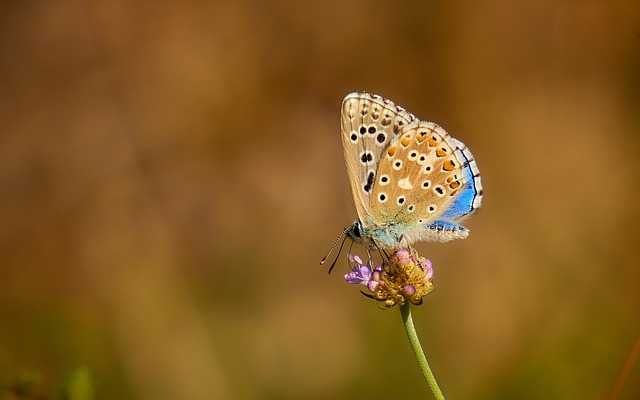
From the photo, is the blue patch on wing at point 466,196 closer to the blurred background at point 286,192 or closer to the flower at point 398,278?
the flower at point 398,278

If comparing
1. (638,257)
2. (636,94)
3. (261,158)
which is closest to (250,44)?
(261,158)

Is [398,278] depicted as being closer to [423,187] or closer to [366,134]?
[423,187]

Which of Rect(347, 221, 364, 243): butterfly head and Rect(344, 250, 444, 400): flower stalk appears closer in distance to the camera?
Rect(344, 250, 444, 400): flower stalk

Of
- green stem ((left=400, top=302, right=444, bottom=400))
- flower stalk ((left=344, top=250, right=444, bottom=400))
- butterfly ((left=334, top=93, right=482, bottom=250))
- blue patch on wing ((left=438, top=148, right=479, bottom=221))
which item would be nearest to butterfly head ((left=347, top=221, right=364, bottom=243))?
butterfly ((left=334, top=93, right=482, bottom=250))

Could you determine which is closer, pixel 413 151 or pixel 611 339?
pixel 413 151

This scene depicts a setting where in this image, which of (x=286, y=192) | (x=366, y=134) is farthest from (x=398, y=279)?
(x=286, y=192)

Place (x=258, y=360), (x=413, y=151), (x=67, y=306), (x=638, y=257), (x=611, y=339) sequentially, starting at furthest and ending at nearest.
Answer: (x=67, y=306) → (x=258, y=360) → (x=638, y=257) → (x=611, y=339) → (x=413, y=151)

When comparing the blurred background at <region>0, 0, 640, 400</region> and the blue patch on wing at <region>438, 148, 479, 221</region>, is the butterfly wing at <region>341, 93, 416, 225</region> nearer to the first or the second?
the blue patch on wing at <region>438, 148, 479, 221</region>

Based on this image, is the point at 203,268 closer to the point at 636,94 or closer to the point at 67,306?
the point at 67,306
